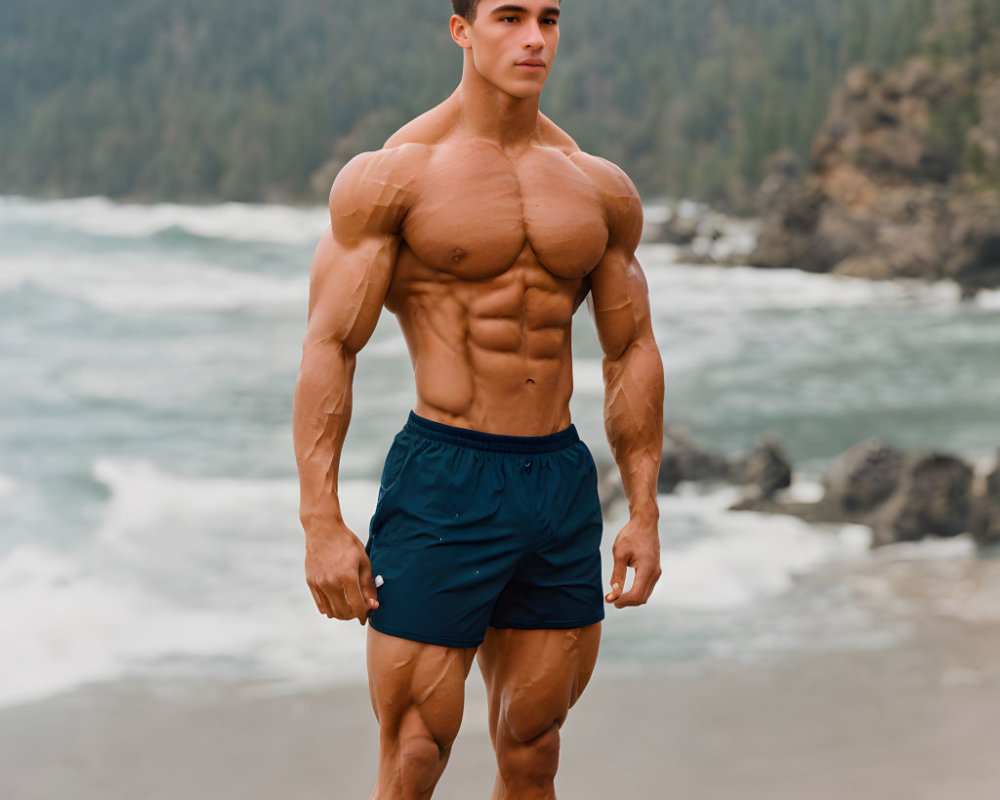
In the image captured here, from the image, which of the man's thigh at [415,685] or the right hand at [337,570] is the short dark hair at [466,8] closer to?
the right hand at [337,570]

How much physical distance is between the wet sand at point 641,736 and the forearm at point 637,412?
2294 mm

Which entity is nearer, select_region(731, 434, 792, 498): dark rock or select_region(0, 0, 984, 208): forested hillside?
select_region(731, 434, 792, 498): dark rock

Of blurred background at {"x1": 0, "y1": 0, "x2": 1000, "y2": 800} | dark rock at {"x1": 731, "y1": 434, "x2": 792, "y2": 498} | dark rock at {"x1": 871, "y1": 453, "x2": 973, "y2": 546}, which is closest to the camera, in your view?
blurred background at {"x1": 0, "y1": 0, "x2": 1000, "y2": 800}

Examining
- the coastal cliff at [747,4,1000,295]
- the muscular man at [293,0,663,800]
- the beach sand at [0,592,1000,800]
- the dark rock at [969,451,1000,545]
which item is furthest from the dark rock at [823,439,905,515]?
the coastal cliff at [747,4,1000,295]

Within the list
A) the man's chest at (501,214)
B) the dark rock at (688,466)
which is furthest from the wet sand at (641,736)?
the dark rock at (688,466)

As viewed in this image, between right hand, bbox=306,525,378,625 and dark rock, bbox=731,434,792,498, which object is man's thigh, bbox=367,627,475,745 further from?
dark rock, bbox=731,434,792,498

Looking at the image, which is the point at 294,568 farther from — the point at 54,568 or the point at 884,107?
the point at 884,107

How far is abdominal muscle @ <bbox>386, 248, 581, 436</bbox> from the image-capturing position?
274 cm

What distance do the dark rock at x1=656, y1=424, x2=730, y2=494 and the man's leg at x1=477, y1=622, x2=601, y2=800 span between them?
7168mm

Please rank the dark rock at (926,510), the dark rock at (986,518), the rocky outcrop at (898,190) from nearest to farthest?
1. the dark rock at (986,518)
2. the dark rock at (926,510)
3. the rocky outcrop at (898,190)

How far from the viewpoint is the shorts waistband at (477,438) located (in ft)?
9.11

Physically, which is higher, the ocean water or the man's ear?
the man's ear

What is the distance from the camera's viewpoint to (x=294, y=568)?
29.7ft

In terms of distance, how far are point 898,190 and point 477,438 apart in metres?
26.2
